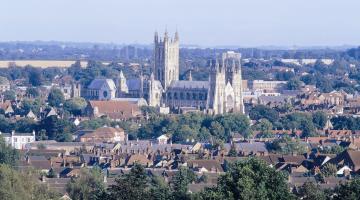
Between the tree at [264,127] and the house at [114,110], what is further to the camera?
the house at [114,110]

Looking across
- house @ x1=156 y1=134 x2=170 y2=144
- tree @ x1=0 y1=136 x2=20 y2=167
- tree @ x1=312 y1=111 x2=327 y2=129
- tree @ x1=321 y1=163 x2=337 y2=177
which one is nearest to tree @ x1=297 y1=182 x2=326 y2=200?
tree @ x1=321 y1=163 x2=337 y2=177

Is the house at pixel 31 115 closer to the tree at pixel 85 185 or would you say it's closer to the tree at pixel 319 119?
the tree at pixel 319 119

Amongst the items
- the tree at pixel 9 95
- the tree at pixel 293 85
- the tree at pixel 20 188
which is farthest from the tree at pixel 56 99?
the tree at pixel 20 188

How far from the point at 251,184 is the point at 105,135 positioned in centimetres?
4020

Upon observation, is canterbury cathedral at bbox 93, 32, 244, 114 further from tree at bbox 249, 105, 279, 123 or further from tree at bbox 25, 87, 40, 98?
tree at bbox 25, 87, 40, 98

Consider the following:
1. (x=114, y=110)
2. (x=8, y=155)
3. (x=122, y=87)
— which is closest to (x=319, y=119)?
(x=114, y=110)

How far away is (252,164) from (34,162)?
22.6 meters

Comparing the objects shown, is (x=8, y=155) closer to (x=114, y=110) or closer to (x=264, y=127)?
(x=264, y=127)

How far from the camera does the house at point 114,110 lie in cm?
8433

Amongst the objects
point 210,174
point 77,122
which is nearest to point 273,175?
point 210,174

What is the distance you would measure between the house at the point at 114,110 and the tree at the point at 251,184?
51.9m

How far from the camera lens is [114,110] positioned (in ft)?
285

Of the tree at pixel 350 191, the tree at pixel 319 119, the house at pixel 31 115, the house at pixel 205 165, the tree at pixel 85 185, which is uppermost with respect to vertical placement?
the tree at pixel 350 191

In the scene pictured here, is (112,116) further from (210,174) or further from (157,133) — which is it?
(210,174)
